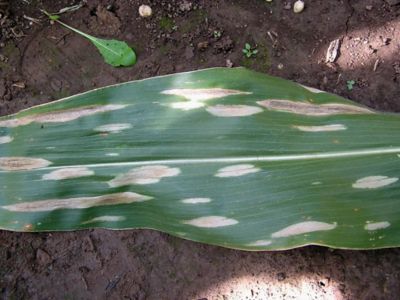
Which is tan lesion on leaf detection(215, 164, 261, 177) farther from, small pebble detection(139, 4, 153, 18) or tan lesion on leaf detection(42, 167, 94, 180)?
small pebble detection(139, 4, 153, 18)

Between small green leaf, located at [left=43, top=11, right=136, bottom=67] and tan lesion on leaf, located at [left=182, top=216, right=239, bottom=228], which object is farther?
small green leaf, located at [left=43, top=11, right=136, bottom=67]

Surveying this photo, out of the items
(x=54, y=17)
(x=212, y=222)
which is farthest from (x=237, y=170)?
(x=54, y=17)

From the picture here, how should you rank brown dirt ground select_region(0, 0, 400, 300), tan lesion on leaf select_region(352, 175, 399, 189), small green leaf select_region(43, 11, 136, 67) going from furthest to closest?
small green leaf select_region(43, 11, 136, 67), brown dirt ground select_region(0, 0, 400, 300), tan lesion on leaf select_region(352, 175, 399, 189)

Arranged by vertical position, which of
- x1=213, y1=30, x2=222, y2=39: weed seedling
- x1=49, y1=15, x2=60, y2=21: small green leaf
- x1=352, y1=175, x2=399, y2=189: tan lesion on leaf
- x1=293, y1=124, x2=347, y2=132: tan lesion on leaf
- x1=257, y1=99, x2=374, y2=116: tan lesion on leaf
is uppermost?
x1=49, y1=15, x2=60, y2=21: small green leaf

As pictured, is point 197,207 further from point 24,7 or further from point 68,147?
point 24,7

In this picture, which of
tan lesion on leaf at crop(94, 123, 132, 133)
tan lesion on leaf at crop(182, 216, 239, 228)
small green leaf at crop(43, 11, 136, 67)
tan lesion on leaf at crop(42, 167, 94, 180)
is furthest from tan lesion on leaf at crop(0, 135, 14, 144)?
tan lesion on leaf at crop(182, 216, 239, 228)

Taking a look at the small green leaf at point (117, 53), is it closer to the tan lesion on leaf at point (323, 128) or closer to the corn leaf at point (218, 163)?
the corn leaf at point (218, 163)

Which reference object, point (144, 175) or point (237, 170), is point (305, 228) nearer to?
point (237, 170)

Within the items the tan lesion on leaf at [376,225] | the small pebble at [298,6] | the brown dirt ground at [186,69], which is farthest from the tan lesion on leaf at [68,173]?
the small pebble at [298,6]
